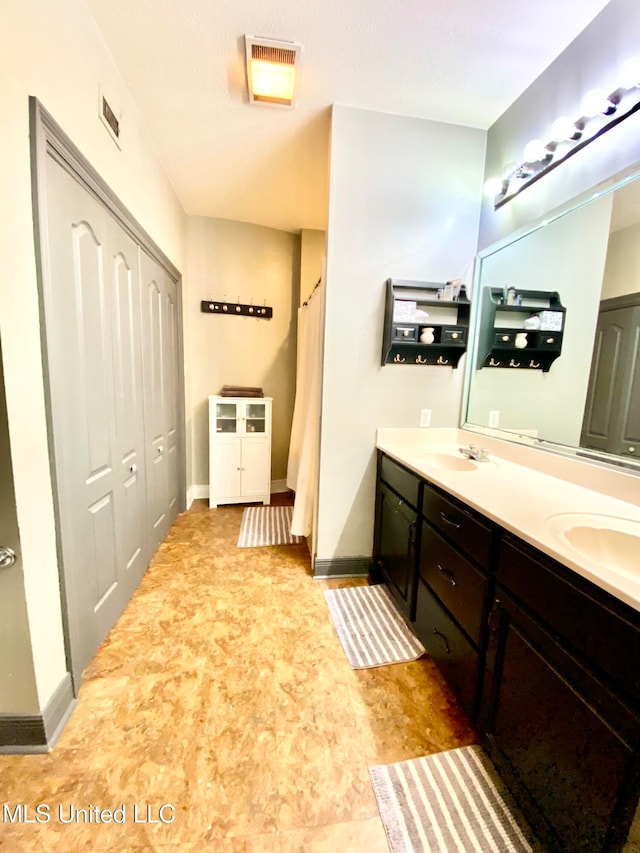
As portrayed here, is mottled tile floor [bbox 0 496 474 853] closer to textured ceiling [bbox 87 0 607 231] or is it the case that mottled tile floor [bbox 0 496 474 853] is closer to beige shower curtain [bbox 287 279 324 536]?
beige shower curtain [bbox 287 279 324 536]

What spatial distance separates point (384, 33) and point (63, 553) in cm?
249

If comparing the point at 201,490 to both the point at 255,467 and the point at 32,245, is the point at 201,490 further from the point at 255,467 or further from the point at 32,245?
the point at 32,245

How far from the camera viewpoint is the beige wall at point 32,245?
3.06ft

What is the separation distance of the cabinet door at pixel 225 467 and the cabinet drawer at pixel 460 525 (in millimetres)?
2119

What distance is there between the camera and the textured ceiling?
131 cm

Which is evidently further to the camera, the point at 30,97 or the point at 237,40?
the point at 237,40

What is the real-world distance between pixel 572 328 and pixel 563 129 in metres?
0.89

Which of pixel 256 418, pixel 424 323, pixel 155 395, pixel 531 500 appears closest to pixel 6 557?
pixel 155 395

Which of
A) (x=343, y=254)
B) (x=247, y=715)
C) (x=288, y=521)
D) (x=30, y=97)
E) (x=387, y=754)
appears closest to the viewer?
(x=30, y=97)

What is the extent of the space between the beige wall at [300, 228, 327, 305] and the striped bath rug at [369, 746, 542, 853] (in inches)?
130

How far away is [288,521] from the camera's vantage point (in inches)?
117

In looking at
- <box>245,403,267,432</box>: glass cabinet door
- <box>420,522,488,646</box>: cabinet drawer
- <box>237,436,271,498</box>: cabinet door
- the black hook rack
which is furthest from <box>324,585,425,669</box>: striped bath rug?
the black hook rack

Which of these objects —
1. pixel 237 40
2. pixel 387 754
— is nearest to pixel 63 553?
pixel 387 754

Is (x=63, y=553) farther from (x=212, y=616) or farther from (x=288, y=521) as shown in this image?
(x=288, y=521)
